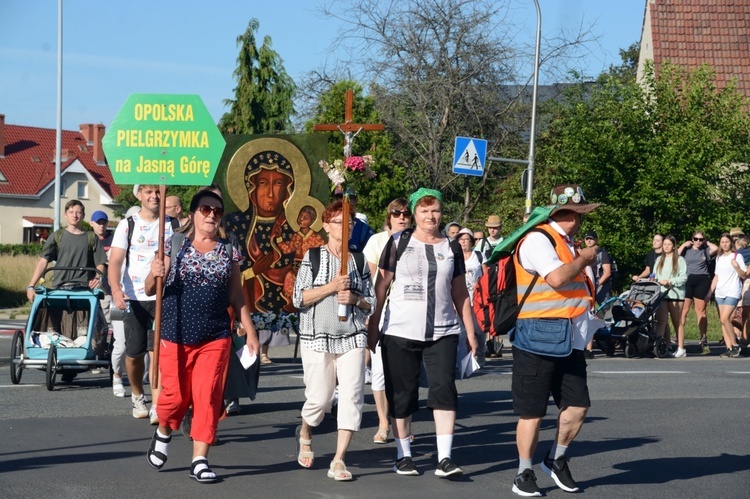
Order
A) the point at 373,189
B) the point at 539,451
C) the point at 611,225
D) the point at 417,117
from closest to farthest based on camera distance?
the point at 539,451, the point at 611,225, the point at 373,189, the point at 417,117

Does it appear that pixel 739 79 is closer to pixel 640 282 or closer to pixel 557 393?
pixel 640 282

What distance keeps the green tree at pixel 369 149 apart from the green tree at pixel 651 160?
4.05 m

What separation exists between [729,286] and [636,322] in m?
1.84

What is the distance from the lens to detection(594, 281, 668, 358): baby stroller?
1716cm

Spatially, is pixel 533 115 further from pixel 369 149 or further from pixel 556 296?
pixel 556 296

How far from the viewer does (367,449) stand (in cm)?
852

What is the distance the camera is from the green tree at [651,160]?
78.2 feet

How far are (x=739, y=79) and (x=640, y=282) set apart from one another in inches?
837

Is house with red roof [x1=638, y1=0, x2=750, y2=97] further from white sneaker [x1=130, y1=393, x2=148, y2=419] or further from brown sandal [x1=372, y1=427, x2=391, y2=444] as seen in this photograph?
brown sandal [x1=372, y1=427, x2=391, y2=444]

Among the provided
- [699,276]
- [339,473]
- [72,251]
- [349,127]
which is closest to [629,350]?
[699,276]

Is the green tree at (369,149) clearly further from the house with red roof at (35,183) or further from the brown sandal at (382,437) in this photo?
the house with red roof at (35,183)

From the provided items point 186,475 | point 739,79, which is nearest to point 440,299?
point 186,475

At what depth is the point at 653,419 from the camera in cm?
1034

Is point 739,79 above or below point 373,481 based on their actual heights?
above
